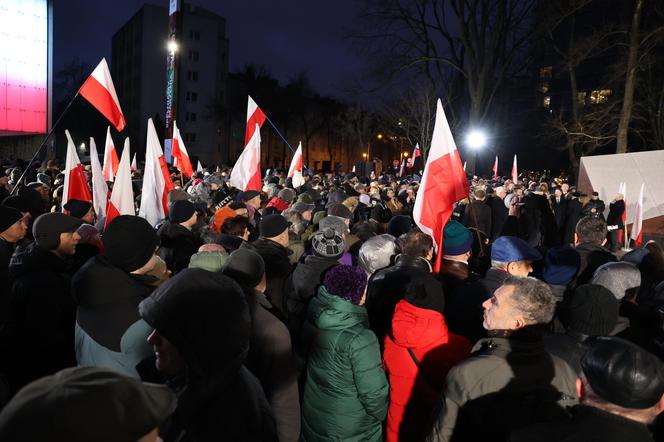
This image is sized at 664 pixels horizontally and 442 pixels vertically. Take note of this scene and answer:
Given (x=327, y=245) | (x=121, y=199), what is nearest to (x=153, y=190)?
(x=121, y=199)

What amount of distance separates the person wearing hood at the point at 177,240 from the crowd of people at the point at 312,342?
0.09 ft

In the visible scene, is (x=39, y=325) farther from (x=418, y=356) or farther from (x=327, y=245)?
(x=418, y=356)

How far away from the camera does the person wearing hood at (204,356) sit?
5.39 feet

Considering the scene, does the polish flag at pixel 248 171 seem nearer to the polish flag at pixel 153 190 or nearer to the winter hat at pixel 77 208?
the polish flag at pixel 153 190

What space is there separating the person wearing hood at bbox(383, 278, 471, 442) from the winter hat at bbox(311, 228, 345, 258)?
0.99m

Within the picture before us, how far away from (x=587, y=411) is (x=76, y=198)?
22.3ft

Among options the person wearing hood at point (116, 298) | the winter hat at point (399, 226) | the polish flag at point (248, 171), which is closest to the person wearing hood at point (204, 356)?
the person wearing hood at point (116, 298)

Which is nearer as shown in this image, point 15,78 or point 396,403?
point 396,403

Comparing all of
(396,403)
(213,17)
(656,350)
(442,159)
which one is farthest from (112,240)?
(213,17)

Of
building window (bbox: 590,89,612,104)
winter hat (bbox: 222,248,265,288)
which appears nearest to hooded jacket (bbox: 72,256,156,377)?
winter hat (bbox: 222,248,265,288)

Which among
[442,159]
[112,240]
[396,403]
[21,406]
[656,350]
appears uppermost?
[442,159]

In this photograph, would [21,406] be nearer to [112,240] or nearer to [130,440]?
[130,440]

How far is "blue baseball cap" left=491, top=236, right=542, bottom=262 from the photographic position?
12.6ft

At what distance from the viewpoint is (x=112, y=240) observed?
9.53 feet
